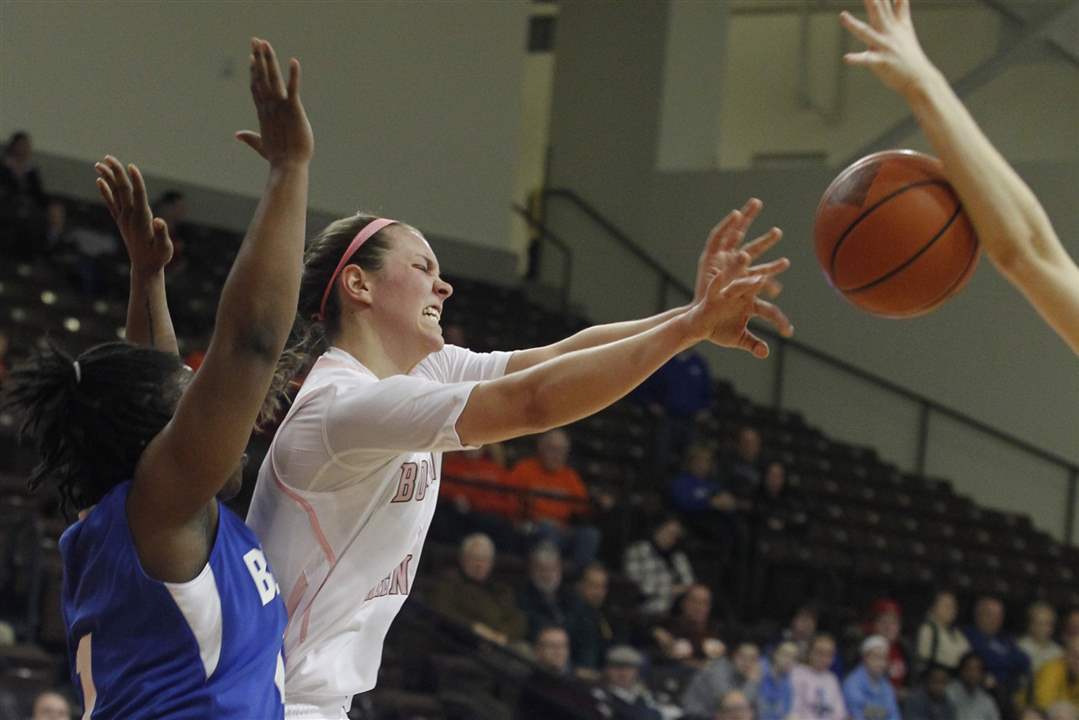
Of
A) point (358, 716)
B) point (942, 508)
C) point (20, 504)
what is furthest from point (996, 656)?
point (20, 504)

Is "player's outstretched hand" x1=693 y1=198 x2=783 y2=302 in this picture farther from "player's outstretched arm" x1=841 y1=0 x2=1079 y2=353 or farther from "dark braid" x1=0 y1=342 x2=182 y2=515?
"dark braid" x1=0 y1=342 x2=182 y2=515

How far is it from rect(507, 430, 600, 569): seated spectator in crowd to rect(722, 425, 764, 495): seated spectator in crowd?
2.06 meters

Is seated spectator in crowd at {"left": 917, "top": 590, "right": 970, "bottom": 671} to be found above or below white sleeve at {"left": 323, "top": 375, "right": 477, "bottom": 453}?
below

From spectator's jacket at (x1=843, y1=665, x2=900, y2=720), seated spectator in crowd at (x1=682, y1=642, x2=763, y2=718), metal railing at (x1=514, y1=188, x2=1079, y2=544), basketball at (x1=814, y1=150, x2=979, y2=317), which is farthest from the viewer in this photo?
metal railing at (x1=514, y1=188, x2=1079, y2=544)

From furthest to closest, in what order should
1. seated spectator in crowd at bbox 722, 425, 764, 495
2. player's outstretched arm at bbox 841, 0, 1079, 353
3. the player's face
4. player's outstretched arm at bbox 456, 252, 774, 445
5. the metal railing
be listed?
the metal railing
seated spectator in crowd at bbox 722, 425, 764, 495
the player's face
player's outstretched arm at bbox 456, 252, 774, 445
player's outstretched arm at bbox 841, 0, 1079, 353

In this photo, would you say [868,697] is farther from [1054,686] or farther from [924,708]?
[1054,686]

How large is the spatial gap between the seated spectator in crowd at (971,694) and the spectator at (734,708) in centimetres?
201

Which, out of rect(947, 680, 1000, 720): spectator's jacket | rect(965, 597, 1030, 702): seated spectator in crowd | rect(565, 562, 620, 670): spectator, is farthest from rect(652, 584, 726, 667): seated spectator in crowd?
rect(965, 597, 1030, 702): seated spectator in crowd

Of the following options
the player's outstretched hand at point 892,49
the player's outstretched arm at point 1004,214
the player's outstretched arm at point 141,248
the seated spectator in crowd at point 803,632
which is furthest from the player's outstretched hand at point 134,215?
the seated spectator in crowd at point 803,632

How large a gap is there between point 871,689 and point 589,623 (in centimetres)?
180

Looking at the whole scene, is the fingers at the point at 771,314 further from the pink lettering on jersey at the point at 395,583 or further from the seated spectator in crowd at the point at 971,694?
the seated spectator in crowd at the point at 971,694

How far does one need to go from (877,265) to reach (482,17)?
18.0 ft

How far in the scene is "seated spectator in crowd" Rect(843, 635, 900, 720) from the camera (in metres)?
8.68

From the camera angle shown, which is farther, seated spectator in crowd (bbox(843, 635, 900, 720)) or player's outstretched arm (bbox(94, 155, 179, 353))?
seated spectator in crowd (bbox(843, 635, 900, 720))
